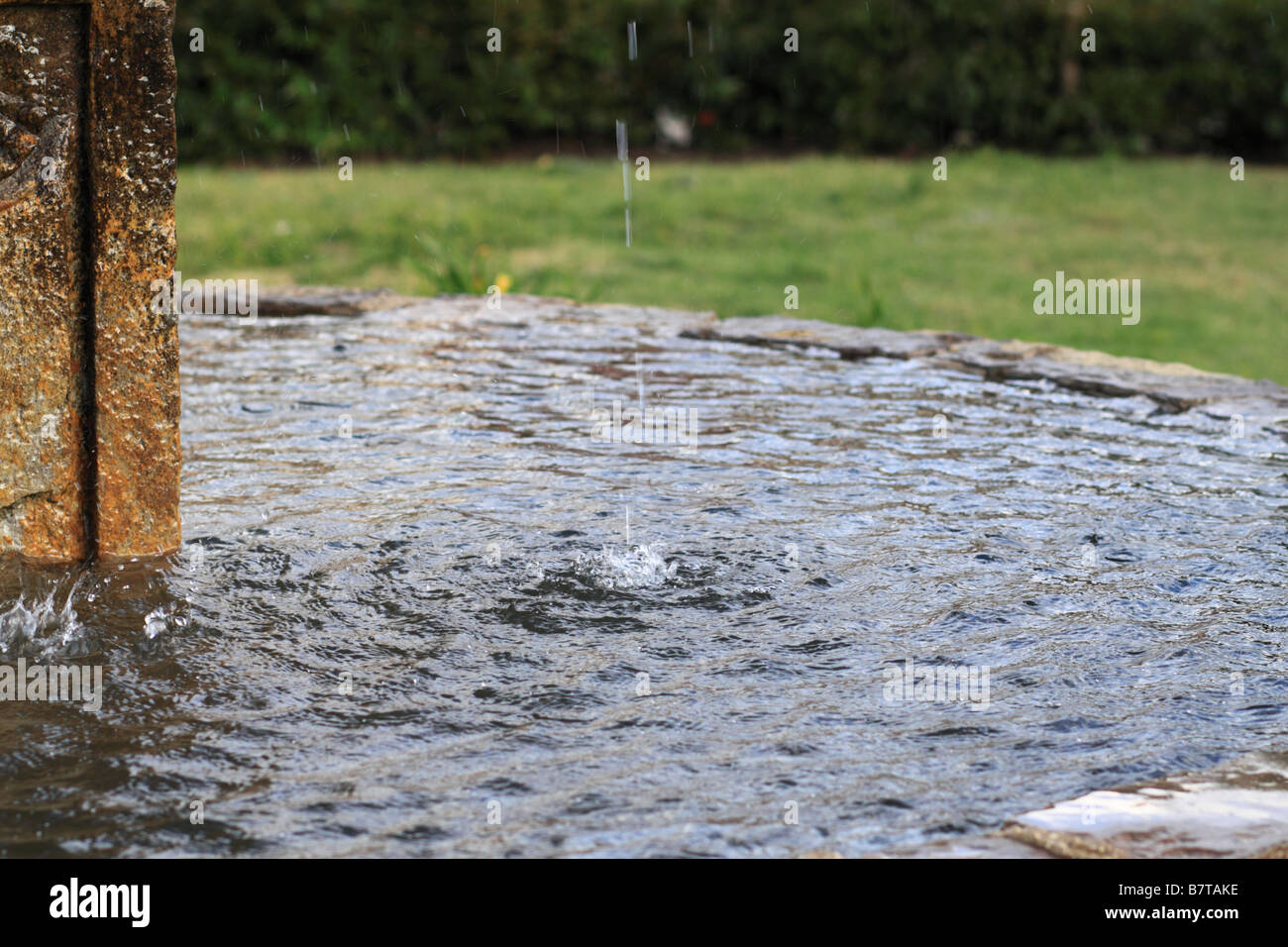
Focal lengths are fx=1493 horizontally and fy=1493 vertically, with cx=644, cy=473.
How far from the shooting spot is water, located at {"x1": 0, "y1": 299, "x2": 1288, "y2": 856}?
2285 millimetres

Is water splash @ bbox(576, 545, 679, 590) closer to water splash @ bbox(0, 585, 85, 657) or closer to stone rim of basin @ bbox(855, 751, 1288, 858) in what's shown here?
water splash @ bbox(0, 585, 85, 657)

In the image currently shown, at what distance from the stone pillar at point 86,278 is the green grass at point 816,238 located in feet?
11.8

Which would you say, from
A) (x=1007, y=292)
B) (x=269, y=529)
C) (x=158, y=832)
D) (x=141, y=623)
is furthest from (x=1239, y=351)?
(x=158, y=832)

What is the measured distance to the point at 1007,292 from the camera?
8641mm

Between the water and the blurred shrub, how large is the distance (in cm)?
603

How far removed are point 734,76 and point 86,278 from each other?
29.7 ft

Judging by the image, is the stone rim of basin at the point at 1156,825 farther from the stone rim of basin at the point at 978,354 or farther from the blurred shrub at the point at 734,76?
the blurred shrub at the point at 734,76

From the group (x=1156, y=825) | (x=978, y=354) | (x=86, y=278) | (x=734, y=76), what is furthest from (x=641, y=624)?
(x=734, y=76)

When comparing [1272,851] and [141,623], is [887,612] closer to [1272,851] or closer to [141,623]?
[1272,851]

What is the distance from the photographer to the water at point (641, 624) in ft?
7.50

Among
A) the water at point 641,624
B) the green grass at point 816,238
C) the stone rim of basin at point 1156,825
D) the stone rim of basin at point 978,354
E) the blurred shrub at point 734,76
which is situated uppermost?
the blurred shrub at point 734,76

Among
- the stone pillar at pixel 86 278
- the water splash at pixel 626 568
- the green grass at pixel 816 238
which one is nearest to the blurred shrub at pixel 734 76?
the green grass at pixel 816 238

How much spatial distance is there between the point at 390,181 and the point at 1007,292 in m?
4.19

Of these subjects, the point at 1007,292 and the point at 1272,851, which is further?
the point at 1007,292
